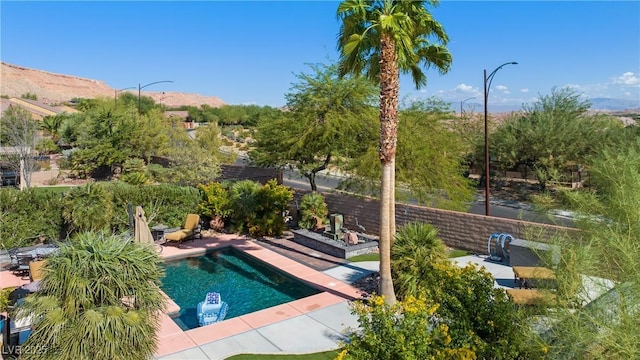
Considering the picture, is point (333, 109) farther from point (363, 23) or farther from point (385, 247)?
point (385, 247)

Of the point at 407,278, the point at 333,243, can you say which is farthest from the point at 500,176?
the point at 407,278

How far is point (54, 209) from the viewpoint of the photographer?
16.6 m

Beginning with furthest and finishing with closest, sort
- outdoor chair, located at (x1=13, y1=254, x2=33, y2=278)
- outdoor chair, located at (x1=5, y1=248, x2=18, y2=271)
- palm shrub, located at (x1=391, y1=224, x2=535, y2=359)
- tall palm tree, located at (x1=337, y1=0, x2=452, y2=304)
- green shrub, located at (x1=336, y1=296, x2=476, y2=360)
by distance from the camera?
outdoor chair, located at (x1=5, y1=248, x2=18, y2=271), outdoor chair, located at (x1=13, y1=254, x2=33, y2=278), tall palm tree, located at (x1=337, y1=0, x2=452, y2=304), palm shrub, located at (x1=391, y1=224, x2=535, y2=359), green shrub, located at (x1=336, y1=296, x2=476, y2=360)

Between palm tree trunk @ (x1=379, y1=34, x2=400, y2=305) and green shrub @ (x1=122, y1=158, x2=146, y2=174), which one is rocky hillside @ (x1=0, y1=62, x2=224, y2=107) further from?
palm tree trunk @ (x1=379, y1=34, x2=400, y2=305)

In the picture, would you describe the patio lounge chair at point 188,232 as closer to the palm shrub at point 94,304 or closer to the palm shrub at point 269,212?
the palm shrub at point 269,212

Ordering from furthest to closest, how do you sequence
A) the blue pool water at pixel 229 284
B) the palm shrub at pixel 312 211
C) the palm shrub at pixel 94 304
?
the palm shrub at pixel 312 211 → the blue pool water at pixel 229 284 → the palm shrub at pixel 94 304

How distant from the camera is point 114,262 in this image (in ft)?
22.5

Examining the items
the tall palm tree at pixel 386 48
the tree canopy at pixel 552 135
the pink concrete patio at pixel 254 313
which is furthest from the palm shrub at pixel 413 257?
the tree canopy at pixel 552 135

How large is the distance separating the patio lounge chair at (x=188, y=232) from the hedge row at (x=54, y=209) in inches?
45.8

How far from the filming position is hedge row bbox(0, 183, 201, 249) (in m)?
15.8

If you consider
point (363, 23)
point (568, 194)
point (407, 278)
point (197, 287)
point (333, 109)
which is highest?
point (363, 23)

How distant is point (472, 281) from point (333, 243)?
9.56m

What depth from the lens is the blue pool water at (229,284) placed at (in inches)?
478

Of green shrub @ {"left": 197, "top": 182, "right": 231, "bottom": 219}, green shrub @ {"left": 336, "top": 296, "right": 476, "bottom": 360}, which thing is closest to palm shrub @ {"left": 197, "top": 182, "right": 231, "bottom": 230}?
green shrub @ {"left": 197, "top": 182, "right": 231, "bottom": 219}
